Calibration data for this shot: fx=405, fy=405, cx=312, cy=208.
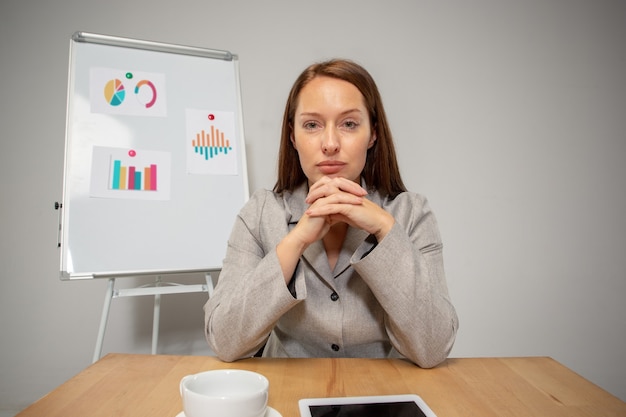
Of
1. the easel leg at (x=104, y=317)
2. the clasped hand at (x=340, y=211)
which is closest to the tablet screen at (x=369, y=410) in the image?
the clasped hand at (x=340, y=211)

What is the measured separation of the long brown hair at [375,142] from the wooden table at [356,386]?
56 cm

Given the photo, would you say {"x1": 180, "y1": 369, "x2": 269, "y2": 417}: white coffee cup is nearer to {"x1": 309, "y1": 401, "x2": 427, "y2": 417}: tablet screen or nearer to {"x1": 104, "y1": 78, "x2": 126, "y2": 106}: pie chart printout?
{"x1": 309, "y1": 401, "x2": 427, "y2": 417}: tablet screen

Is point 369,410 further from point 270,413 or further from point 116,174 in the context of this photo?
point 116,174

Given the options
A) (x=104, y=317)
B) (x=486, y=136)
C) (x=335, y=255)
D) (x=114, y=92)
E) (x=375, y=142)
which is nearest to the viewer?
(x=335, y=255)

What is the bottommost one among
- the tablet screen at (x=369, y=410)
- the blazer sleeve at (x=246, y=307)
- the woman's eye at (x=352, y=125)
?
the tablet screen at (x=369, y=410)

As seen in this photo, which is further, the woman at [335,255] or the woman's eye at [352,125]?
the woman's eye at [352,125]

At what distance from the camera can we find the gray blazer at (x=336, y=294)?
0.84 m

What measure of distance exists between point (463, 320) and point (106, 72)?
2.01m

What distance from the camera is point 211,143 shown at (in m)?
1.64

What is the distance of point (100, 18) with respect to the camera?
6.34 feet

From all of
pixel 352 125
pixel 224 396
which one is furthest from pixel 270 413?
pixel 352 125

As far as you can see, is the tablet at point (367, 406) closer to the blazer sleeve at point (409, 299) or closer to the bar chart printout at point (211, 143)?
the blazer sleeve at point (409, 299)

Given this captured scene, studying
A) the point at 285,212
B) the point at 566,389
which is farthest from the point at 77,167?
the point at 566,389

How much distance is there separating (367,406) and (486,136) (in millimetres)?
1889
